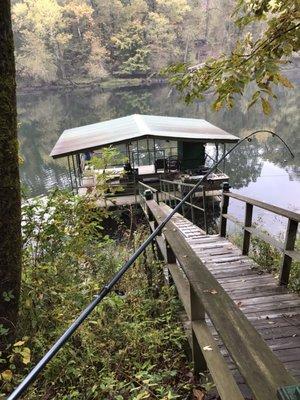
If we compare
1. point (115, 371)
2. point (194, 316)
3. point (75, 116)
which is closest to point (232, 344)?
point (194, 316)

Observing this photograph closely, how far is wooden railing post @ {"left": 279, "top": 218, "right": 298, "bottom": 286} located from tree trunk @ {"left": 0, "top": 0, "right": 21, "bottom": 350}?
2.56m

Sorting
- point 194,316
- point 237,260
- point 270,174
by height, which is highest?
point 194,316

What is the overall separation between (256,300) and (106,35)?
58.8 m

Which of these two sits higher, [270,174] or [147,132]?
[147,132]

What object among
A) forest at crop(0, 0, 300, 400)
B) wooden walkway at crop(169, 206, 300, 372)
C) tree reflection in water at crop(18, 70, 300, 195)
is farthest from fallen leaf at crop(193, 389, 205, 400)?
tree reflection in water at crop(18, 70, 300, 195)

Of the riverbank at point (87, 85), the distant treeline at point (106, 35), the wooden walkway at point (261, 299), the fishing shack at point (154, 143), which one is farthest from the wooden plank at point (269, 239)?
the riverbank at point (87, 85)

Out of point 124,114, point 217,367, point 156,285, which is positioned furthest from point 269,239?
point 124,114

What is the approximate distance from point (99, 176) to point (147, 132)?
859cm

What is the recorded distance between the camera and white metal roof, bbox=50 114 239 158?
12.5 meters

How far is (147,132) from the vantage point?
41.8 feet

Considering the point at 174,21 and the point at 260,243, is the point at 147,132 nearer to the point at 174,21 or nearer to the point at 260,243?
the point at 260,243

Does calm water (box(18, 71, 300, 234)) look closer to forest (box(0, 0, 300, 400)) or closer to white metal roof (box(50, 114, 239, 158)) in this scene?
forest (box(0, 0, 300, 400))

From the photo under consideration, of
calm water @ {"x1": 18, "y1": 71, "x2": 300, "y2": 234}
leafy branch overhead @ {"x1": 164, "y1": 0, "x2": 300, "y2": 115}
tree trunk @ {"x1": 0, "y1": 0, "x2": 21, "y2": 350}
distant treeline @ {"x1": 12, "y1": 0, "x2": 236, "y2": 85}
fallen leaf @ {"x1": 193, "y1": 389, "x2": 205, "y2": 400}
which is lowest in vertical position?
calm water @ {"x1": 18, "y1": 71, "x2": 300, "y2": 234}

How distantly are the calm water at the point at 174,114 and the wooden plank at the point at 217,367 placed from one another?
250cm
